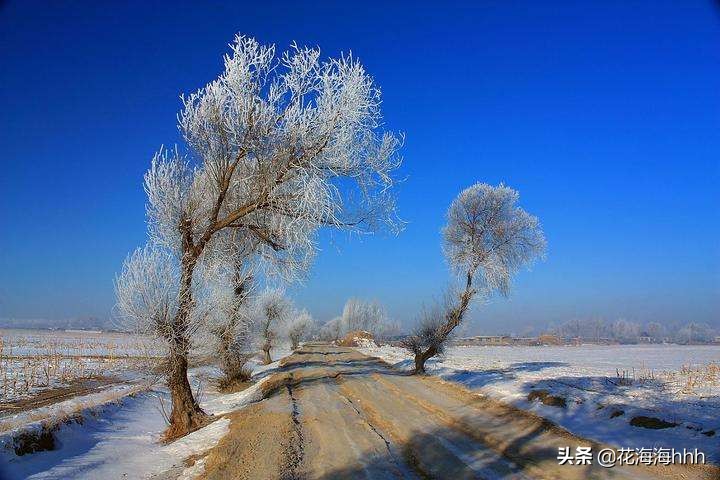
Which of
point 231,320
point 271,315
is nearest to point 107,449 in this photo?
point 231,320

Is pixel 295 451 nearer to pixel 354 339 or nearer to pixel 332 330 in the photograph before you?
pixel 354 339

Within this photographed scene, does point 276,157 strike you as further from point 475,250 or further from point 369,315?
point 369,315

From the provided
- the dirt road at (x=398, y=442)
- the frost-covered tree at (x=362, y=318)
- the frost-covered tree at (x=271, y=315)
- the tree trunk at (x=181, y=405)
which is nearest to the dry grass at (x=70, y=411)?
the tree trunk at (x=181, y=405)

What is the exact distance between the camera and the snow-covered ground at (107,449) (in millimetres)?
8383

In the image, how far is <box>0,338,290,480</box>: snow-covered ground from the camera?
8.38 m

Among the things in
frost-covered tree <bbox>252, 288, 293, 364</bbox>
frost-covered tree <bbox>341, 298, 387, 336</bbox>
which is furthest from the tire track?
frost-covered tree <bbox>341, 298, 387, 336</bbox>

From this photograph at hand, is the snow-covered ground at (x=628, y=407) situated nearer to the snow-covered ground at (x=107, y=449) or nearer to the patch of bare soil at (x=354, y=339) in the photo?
Result: the snow-covered ground at (x=107, y=449)

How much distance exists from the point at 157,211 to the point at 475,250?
1643cm

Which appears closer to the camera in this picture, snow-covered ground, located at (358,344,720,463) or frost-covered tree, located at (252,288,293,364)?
snow-covered ground, located at (358,344,720,463)

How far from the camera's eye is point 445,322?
22.2m

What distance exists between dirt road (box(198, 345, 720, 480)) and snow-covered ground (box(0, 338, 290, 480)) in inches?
29.5

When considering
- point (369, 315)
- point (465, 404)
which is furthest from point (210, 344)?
point (369, 315)

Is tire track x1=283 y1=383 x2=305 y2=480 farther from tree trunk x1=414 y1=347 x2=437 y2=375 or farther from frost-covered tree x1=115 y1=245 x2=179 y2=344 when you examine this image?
tree trunk x1=414 y1=347 x2=437 y2=375

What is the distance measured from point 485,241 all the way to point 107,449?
18.7m
